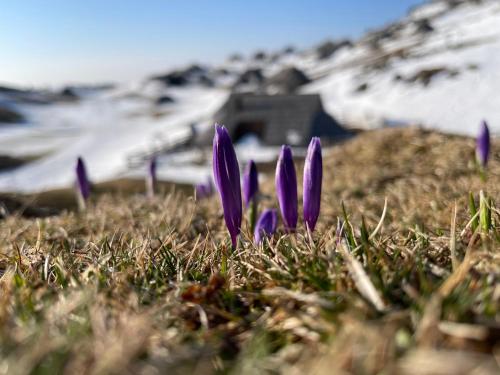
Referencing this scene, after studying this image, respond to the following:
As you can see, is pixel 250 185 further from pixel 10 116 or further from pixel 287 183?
pixel 10 116

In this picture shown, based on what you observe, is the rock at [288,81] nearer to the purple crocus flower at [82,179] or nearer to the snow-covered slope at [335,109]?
the snow-covered slope at [335,109]

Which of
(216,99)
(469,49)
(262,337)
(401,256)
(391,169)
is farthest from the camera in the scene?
(216,99)

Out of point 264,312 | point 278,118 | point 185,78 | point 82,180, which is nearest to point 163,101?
point 185,78

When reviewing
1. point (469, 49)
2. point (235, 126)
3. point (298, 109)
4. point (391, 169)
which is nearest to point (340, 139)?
point (298, 109)

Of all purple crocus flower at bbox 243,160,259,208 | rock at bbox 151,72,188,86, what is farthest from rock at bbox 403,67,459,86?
rock at bbox 151,72,188,86

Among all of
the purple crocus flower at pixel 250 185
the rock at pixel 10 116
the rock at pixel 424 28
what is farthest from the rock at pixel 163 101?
the purple crocus flower at pixel 250 185

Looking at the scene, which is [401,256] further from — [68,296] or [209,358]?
[68,296]
